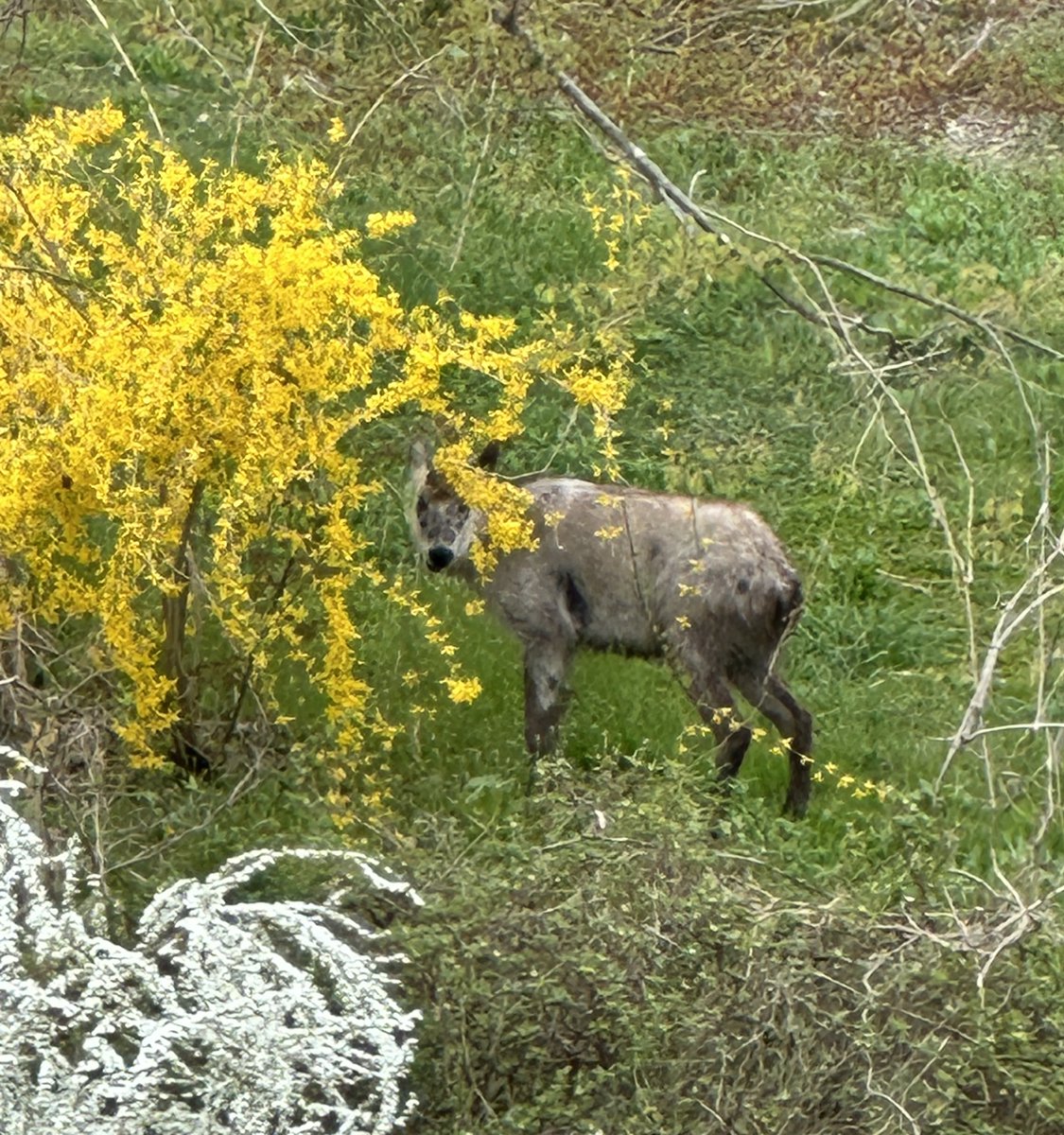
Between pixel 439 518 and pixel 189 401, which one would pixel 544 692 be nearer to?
pixel 439 518

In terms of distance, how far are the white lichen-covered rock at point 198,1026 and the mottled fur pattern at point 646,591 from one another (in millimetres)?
2504

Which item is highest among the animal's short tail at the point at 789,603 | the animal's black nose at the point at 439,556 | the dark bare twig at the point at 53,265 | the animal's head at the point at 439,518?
the dark bare twig at the point at 53,265

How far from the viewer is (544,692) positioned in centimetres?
817

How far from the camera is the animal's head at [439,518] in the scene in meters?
8.26

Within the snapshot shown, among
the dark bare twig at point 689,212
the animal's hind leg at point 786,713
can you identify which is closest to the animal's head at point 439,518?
the animal's hind leg at point 786,713

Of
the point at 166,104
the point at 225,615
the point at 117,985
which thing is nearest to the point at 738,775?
the point at 225,615

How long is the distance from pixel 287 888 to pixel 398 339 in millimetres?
1705

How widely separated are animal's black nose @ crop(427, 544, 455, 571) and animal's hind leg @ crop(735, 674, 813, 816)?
44.3 inches

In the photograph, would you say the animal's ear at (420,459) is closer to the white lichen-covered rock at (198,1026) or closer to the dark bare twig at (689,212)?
the dark bare twig at (689,212)

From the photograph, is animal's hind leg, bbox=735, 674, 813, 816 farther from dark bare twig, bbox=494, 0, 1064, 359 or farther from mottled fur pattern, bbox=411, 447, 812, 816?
dark bare twig, bbox=494, 0, 1064, 359

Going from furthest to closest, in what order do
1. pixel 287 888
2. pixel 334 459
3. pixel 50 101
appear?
pixel 50 101, pixel 334 459, pixel 287 888

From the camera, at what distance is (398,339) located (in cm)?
693

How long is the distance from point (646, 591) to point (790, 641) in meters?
1.25

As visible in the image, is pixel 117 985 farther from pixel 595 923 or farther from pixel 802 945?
pixel 802 945
